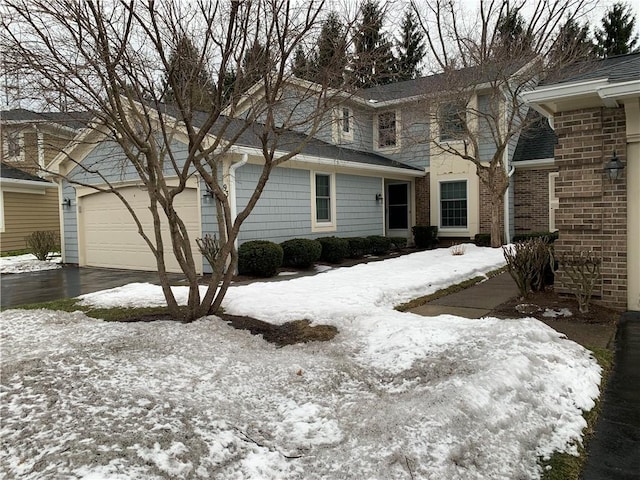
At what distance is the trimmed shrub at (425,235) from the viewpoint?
1675 cm

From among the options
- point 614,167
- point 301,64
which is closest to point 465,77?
point 614,167

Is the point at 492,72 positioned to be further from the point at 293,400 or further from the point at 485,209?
the point at 293,400

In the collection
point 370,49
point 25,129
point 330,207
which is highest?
point 370,49

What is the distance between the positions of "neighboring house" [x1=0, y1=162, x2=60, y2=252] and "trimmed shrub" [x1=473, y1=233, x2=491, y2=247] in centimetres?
1648

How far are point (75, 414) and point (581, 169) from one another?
21.1ft

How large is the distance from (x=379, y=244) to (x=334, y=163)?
3320 millimetres

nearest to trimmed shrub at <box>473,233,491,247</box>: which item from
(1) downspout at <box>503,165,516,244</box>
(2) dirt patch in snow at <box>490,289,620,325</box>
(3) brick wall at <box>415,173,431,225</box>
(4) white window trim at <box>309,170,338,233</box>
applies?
(1) downspout at <box>503,165,516,244</box>

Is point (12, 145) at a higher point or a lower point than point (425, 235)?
higher

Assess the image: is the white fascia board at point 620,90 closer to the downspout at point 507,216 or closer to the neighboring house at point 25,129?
the neighboring house at point 25,129

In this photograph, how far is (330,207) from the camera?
14391 millimetres

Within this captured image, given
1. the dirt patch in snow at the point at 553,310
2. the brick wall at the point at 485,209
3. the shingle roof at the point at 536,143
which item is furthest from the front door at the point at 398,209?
the dirt patch in snow at the point at 553,310

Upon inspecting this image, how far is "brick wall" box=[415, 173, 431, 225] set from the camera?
1772 centimetres

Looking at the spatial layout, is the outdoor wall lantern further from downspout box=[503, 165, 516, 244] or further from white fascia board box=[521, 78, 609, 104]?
downspout box=[503, 165, 516, 244]

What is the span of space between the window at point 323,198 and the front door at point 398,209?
4848 mm
